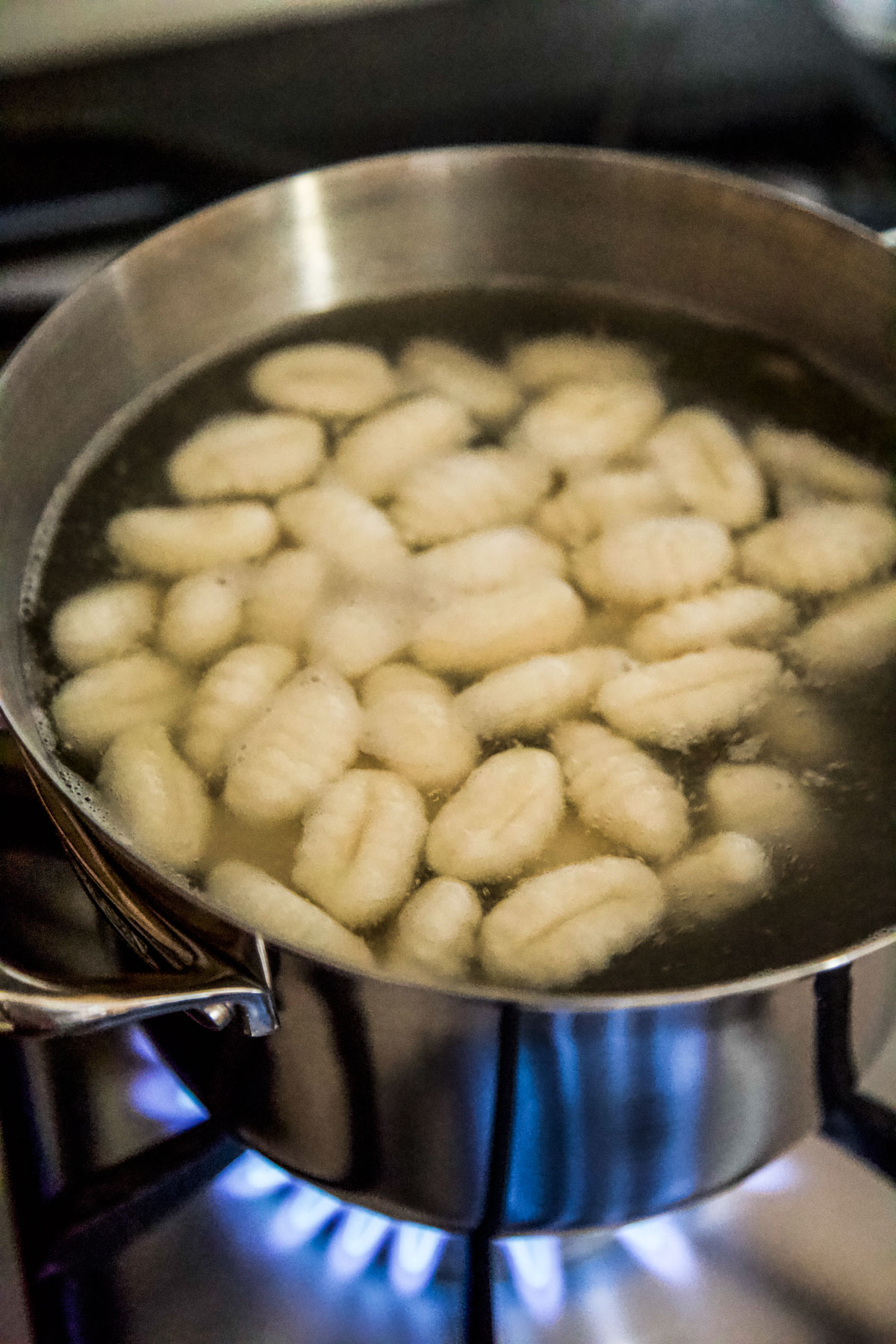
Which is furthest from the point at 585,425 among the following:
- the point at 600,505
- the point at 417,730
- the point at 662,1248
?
the point at 662,1248

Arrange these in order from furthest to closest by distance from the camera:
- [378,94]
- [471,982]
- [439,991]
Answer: [378,94] → [471,982] → [439,991]

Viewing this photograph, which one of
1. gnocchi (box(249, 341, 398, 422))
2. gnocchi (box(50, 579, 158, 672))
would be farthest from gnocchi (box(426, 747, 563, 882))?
gnocchi (box(249, 341, 398, 422))

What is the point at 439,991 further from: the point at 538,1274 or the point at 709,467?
the point at 709,467

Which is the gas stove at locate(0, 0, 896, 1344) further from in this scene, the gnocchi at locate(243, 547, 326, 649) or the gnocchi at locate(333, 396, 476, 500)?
the gnocchi at locate(333, 396, 476, 500)

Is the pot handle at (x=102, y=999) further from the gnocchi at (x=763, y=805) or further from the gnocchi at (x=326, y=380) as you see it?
the gnocchi at (x=326, y=380)

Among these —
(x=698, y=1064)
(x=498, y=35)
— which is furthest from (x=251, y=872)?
(x=498, y=35)

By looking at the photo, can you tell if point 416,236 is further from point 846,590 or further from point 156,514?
point 846,590
